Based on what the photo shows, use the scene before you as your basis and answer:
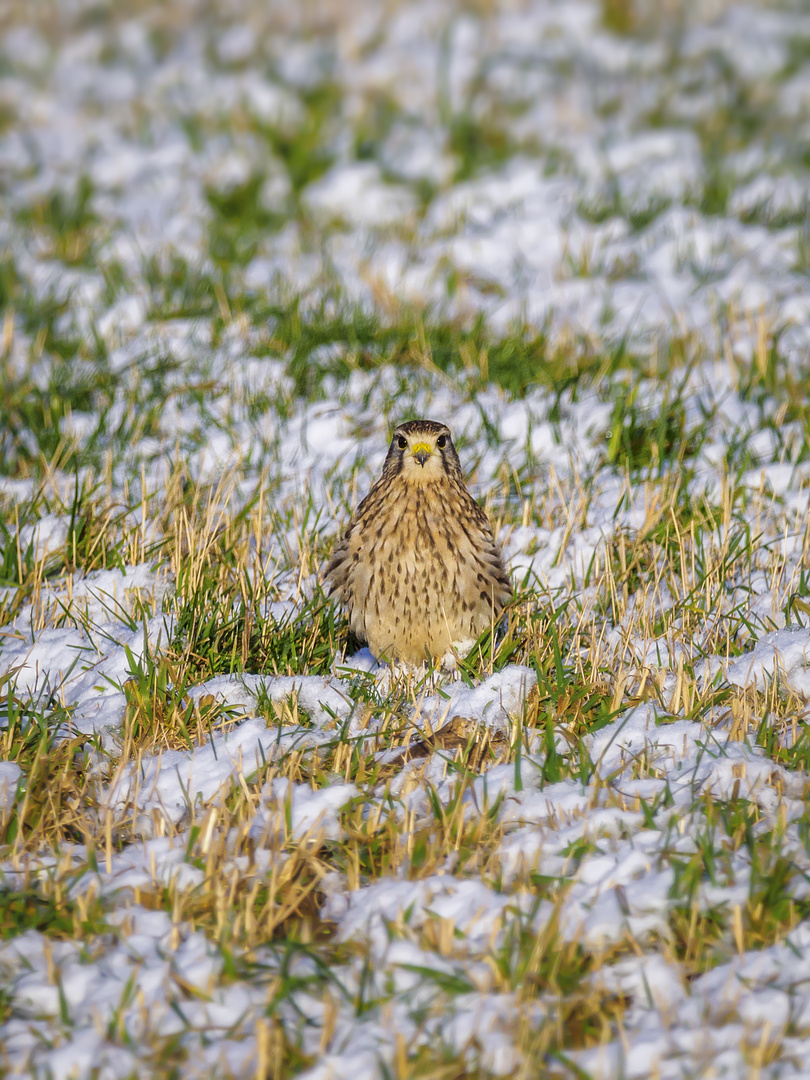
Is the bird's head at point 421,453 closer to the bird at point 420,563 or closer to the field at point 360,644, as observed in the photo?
the bird at point 420,563

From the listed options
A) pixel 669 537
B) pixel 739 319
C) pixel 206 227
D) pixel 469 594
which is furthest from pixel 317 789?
pixel 206 227

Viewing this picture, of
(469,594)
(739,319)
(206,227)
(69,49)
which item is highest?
(69,49)

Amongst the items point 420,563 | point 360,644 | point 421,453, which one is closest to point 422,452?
point 421,453

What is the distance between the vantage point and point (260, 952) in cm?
316

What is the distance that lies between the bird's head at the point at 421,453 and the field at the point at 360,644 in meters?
0.69

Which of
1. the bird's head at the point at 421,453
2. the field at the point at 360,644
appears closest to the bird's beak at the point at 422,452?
the bird's head at the point at 421,453

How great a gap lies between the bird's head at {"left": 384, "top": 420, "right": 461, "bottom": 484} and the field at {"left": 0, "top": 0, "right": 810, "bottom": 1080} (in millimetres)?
686

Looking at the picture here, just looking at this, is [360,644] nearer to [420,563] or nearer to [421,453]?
[420,563]

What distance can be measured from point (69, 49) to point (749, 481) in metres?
11.0

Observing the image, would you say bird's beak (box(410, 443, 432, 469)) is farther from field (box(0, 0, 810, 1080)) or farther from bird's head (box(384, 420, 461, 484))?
field (box(0, 0, 810, 1080))

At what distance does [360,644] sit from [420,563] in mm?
740

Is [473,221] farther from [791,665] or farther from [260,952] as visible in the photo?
[260,952]

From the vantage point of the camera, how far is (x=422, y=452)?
15.1ft

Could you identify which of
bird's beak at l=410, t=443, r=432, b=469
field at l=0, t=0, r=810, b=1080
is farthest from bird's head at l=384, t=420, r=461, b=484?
field at l=0, t=0, r=810, b=1080
